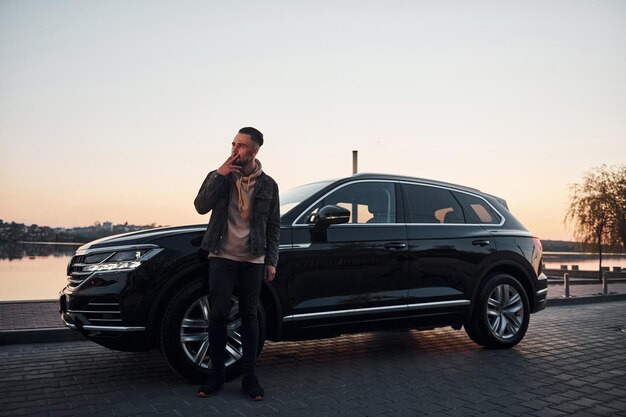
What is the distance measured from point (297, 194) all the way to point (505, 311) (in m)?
2.99

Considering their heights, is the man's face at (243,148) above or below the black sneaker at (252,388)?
above

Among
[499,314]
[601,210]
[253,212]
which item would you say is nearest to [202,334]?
[253,212]

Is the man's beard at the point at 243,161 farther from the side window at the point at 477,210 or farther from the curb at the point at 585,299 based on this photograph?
the curb at the point at 585,299

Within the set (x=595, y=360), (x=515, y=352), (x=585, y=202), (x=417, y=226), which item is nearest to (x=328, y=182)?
(x=417, y=226)

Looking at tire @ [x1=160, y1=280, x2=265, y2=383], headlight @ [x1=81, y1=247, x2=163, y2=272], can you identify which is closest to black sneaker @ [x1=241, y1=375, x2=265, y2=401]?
tire @ [x1=160, y1=280, x2=265, y2=383]

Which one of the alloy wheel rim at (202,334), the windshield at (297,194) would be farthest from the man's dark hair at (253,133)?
the alloy wheel rim at (202,334)

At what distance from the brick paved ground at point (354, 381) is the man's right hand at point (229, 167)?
1.83m

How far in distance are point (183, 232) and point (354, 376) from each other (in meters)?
2.13

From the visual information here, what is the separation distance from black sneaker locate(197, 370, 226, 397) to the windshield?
1664 millimetres

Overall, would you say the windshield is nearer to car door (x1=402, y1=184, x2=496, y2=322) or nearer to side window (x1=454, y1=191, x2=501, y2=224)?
car door (x1=402, y1=184, x2=496, y2=322)

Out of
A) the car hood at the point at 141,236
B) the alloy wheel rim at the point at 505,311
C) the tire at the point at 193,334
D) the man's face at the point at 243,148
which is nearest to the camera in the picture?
the man's face at the point at 243,148

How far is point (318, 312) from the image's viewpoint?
552cm

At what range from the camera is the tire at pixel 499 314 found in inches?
268

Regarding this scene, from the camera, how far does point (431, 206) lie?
6723 millimetres
